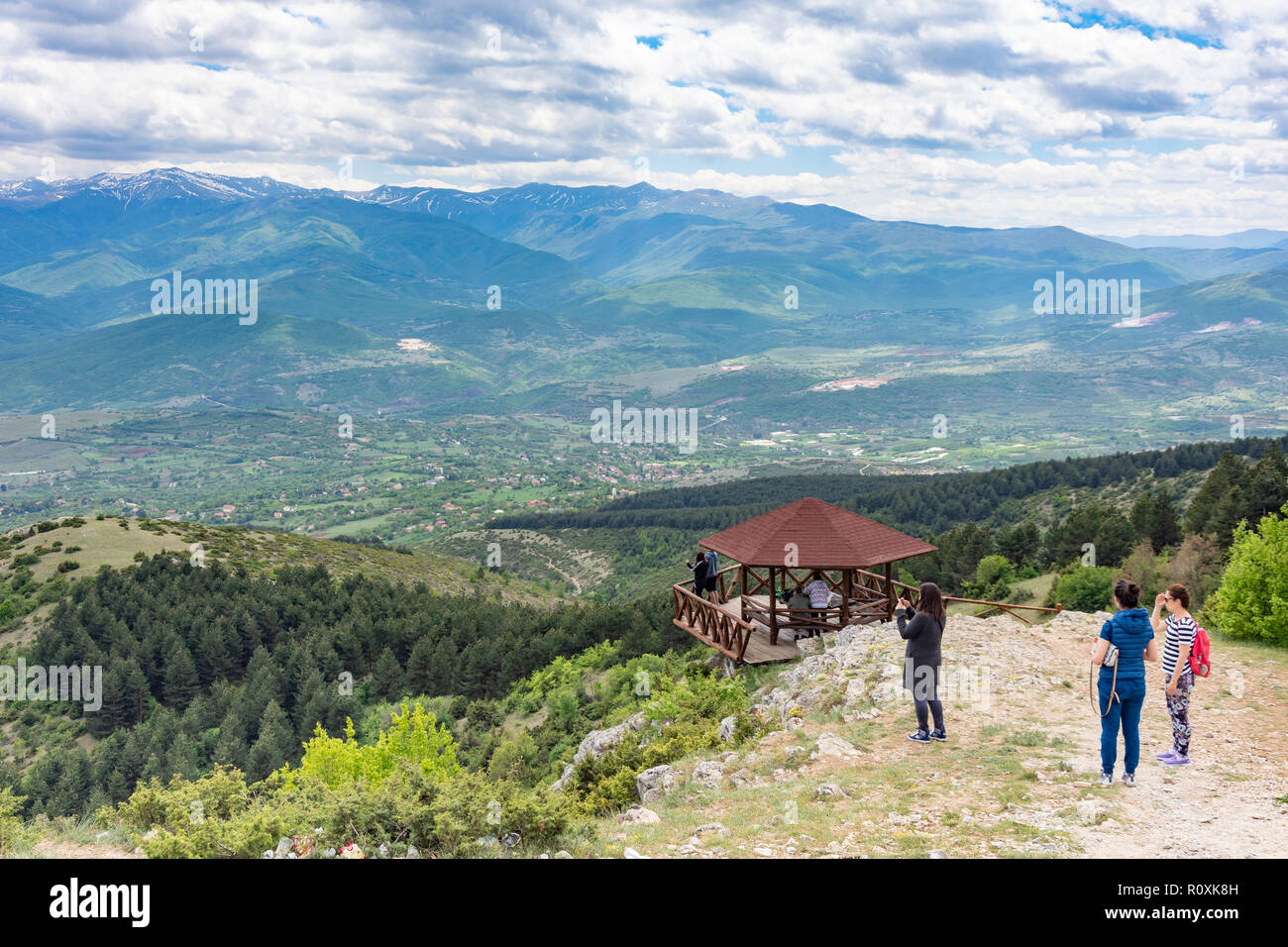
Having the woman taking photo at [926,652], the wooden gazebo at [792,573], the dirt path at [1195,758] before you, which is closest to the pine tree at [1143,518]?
the dirt path at [1195,758]

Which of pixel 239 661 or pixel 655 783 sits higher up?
pixel 655 783

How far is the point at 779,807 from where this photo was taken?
10.8 meters

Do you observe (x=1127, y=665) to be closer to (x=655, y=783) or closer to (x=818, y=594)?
(x=655, y=783)

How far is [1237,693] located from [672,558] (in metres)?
96.2

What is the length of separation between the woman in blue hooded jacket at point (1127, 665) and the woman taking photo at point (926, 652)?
2.51 meters

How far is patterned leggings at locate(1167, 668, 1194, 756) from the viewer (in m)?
11.2

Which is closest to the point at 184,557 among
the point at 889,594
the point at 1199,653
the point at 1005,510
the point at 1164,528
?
the point at 889,594

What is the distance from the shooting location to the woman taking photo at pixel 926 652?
41.2 ft

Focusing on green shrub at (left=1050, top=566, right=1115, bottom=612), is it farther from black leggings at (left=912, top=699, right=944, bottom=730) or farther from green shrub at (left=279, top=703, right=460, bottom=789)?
green shrub at (left=279, top=703, right=460, bottom=789)

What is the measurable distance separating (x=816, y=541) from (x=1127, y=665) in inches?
402

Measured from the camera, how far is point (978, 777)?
37.4ft

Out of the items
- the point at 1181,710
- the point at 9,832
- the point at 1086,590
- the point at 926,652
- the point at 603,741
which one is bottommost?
the point at 603,741
